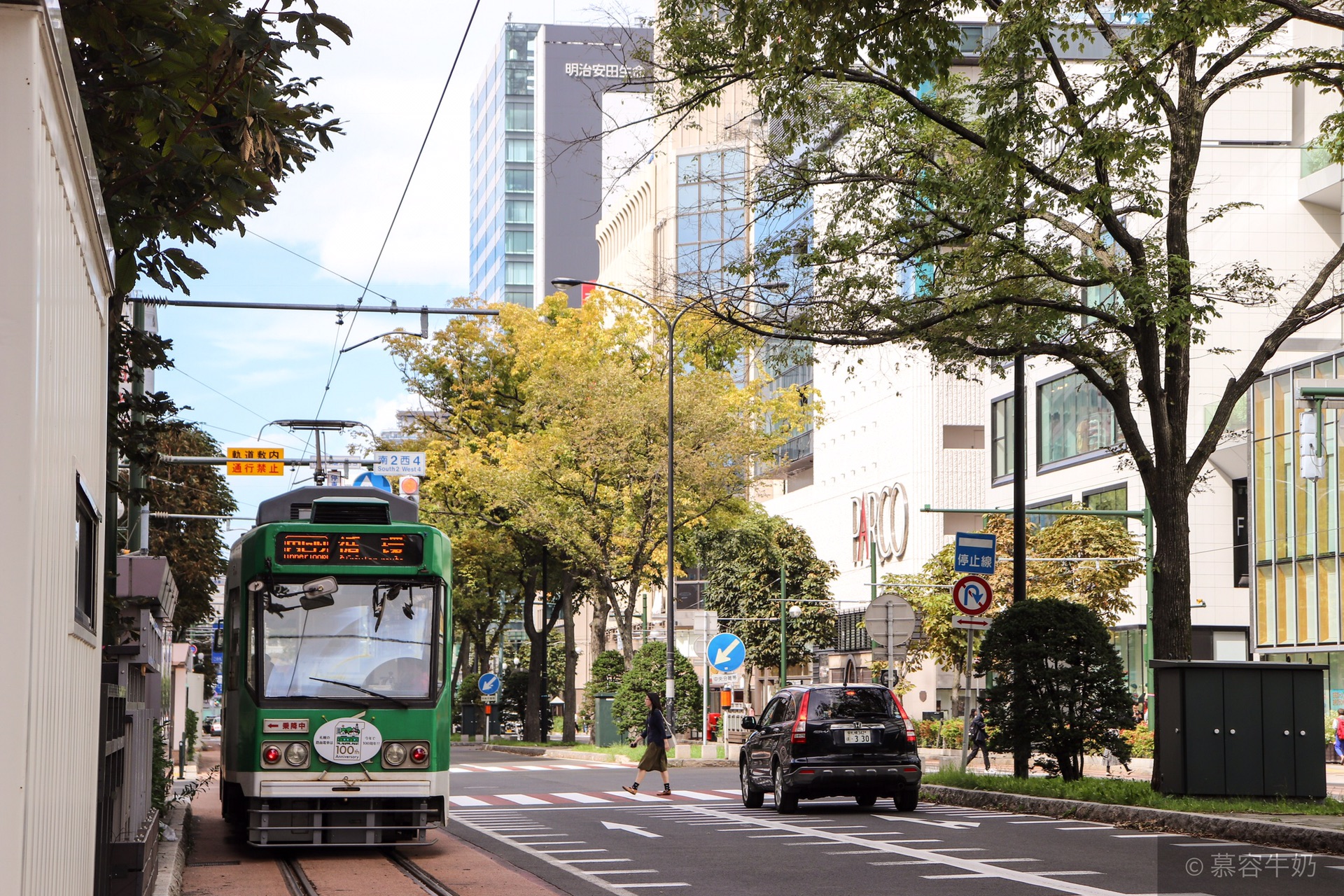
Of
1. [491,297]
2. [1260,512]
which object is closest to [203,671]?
[1260,512]

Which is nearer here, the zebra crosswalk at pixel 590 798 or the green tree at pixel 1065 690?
the green tree at pixel 1065 690

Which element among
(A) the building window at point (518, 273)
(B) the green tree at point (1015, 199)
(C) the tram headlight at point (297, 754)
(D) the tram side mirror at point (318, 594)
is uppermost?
(A) the building window at point (518, 273)

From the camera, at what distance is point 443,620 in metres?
16.1

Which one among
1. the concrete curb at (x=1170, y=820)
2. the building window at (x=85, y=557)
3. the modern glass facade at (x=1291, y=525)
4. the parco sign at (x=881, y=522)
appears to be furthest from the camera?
the parco sign at (x=881, y=522)

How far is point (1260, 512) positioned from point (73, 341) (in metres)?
44.7

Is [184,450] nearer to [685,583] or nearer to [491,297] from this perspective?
[685,583]

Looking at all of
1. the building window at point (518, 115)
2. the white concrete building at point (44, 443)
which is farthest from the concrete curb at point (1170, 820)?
the building window at point (518, 115)

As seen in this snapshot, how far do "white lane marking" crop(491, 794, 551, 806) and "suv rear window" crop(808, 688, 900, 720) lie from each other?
5.31 m

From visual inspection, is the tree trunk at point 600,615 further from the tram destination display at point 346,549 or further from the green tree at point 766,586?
the tram destination display at point 346,549

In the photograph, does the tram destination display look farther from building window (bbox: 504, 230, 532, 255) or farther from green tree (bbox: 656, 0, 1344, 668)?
building window (bbox: 504, 230, 532, 255)

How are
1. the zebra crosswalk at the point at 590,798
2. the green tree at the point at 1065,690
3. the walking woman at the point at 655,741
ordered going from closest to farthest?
the green tree at the point at 1065,690 → the zebra crosswalk at the point at 590,798 → the walking woman at the point at 655,741

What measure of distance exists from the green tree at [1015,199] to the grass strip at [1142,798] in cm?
182

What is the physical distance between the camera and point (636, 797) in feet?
86.9

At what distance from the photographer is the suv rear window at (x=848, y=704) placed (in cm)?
2144
